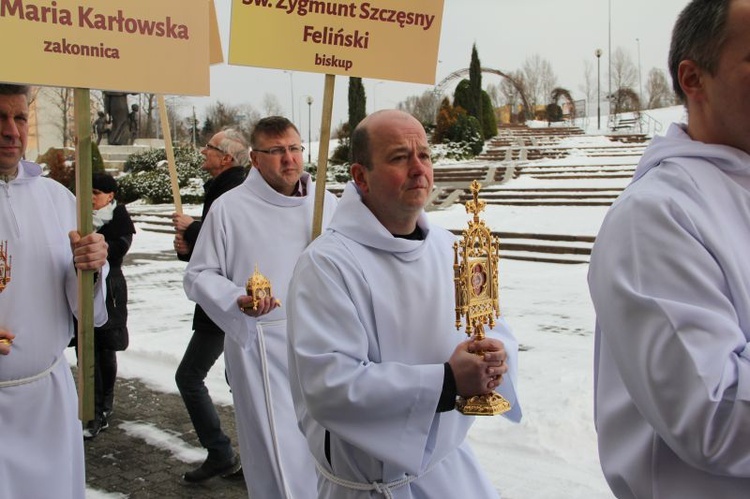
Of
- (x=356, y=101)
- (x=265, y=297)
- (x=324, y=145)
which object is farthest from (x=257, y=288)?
(x=356, y=101)

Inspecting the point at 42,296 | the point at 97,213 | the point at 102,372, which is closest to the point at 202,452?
the point at 102,372

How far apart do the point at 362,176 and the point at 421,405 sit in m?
0.85

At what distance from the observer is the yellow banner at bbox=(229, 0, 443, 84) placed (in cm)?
368

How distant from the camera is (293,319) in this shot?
248 cm

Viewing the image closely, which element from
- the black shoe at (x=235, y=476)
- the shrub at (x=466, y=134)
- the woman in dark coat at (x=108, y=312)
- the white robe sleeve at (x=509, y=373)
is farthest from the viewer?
the shrub at (x=466, y=134)

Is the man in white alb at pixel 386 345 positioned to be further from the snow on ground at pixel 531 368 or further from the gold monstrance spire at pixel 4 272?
the snow on ground at pixel 531 368

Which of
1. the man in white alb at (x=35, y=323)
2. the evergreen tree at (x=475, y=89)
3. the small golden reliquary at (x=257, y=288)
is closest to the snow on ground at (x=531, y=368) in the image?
the man in white alb at (x=35, y=323)

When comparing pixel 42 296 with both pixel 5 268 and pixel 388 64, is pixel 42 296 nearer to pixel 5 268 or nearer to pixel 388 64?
pixel 5 268

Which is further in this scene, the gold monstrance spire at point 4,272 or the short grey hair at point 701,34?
the gold monstrance spire at point 4,272

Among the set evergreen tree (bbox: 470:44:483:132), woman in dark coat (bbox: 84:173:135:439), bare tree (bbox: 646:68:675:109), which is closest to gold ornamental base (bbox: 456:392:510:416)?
woman in dark coat (bbox: 84:173:135:439)

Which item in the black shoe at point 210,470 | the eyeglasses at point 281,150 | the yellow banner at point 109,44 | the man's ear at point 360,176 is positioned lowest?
the black shoe at point 210,470

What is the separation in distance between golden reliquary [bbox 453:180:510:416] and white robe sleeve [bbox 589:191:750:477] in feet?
2.29

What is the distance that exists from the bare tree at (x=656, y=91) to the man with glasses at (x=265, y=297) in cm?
7402

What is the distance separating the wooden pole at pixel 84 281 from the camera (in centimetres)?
317
